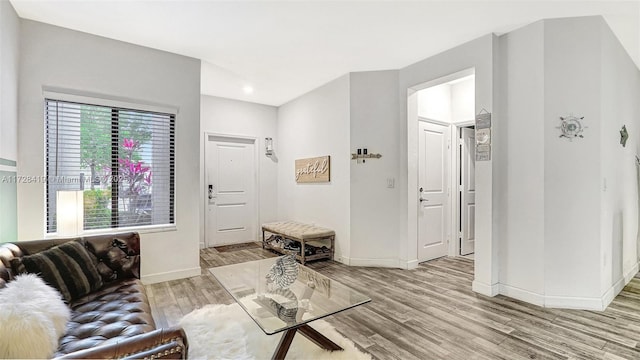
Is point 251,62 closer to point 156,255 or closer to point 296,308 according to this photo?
point 156,255

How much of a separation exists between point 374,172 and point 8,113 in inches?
146

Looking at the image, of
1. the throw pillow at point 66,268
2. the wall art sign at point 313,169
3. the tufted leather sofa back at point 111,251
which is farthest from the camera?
the wall art sign at point 313,169

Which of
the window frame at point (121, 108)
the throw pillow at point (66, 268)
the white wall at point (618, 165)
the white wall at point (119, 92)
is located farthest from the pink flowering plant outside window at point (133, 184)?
the white wall at point (618, 165)

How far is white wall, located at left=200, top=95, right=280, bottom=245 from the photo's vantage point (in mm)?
5227

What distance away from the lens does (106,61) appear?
10.4 feet

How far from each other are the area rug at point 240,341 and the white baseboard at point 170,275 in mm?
1101

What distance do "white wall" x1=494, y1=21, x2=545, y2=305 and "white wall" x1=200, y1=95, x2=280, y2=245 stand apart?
398 centimetres

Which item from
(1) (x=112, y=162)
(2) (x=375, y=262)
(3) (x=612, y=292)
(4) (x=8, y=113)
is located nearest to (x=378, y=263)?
(2) (x=375, y=262)

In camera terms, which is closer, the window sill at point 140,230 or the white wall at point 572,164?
the white wall at point 572,164

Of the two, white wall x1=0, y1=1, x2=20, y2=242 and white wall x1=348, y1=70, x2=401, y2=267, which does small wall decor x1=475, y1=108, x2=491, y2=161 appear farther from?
white wall x1=0, y1=1, x2=20, y2=242

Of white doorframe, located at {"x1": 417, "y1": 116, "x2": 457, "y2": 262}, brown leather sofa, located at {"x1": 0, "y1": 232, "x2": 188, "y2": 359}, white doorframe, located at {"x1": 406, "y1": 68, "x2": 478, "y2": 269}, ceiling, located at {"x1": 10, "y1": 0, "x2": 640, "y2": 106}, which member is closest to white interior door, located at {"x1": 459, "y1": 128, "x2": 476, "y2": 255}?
white doorframe, located at {"x1": 417, "y1": 116, "x2": 457, "y2": 262}

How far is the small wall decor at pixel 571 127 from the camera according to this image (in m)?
2.73

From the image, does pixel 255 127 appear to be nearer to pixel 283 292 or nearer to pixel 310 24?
pixel 310 24

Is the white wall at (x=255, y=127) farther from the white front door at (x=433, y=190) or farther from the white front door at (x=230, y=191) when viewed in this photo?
the white front door at (x=433, y=190)
